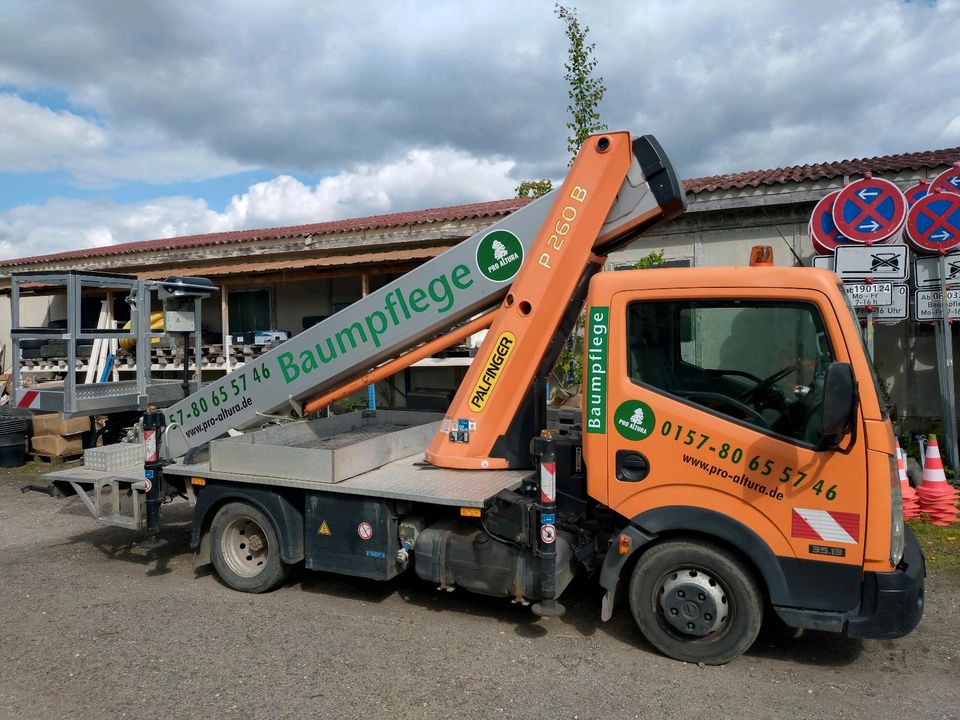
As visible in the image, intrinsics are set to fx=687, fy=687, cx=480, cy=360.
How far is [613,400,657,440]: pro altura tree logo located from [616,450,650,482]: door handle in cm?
10

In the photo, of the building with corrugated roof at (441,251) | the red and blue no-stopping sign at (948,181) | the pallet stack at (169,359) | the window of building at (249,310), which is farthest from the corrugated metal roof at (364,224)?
the red and blue no-stopping sign at (948,181)

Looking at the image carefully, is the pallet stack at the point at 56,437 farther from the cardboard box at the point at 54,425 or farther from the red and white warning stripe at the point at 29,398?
the red and white warning stripe at the point at 29,398

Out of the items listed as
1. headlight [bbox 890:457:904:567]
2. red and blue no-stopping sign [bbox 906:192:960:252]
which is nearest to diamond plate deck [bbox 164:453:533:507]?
headlight [bbox 890:457:904:567]

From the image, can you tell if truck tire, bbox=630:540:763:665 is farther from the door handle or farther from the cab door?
the door handle

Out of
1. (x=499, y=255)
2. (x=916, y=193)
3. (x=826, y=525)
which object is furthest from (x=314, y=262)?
(x=826, y=525)

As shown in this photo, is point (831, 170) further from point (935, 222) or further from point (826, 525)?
point (826, 525)

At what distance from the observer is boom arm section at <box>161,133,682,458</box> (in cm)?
482

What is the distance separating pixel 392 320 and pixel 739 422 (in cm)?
255

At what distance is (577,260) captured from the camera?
183 inches

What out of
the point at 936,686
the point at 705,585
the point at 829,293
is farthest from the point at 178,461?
the point at 936,686

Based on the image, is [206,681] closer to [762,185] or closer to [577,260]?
[577,260]

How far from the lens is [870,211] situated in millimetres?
8023

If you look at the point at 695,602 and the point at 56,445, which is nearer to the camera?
the point at 695,602

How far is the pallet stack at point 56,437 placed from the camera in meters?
11.3
